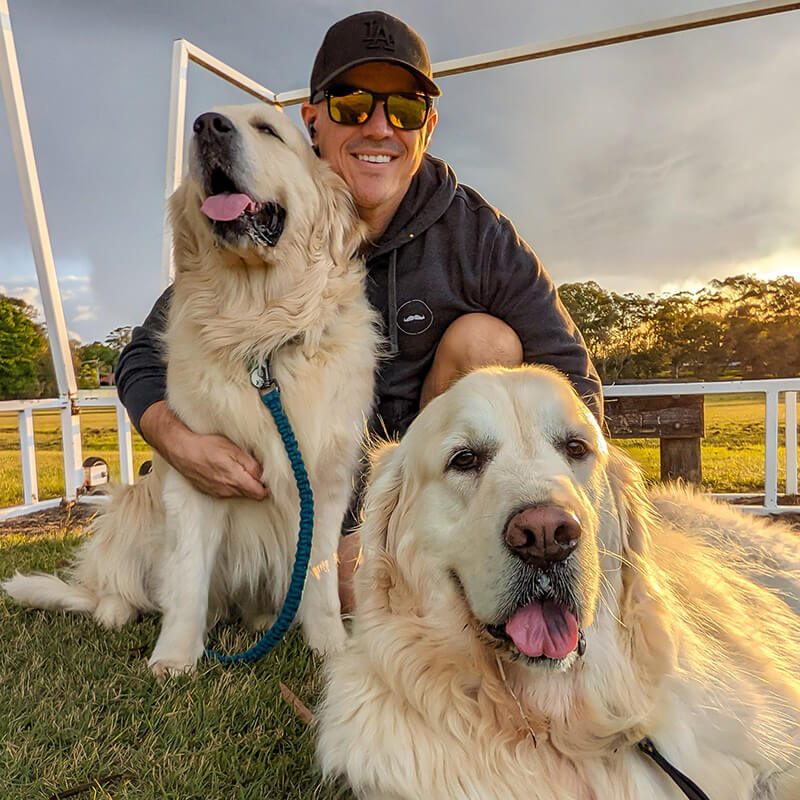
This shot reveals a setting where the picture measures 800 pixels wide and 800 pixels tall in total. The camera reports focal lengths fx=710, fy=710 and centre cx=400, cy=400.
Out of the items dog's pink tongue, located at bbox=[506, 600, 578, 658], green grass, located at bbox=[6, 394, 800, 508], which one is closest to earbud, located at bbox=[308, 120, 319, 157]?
dog's pink tongue, located at bbox=[506, 600, 578, 658]

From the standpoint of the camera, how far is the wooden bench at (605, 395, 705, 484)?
4840 millimetres

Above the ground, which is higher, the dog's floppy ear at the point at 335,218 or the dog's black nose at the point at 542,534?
the dog's floppy ear at the point at 335,218

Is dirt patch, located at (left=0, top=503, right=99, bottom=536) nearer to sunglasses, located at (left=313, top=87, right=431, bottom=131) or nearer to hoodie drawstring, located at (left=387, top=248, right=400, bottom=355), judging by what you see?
hoodie drawstring, located at (left=387, top=248, right=400, bottom=355)

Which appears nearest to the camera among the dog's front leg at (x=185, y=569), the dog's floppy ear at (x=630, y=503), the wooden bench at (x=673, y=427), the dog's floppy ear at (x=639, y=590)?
the dog's floppy ear at (x=639, y=590)

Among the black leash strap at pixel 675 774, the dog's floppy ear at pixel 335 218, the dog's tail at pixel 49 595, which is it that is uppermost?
the dog's floppy ear at pixel 335 218

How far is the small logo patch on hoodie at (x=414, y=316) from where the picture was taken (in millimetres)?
2561

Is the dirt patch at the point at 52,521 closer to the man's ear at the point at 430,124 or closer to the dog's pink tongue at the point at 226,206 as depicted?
the dog's pink tongue at the point at 226,206

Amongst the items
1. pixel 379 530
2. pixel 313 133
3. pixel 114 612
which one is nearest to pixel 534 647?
pixel 379 530

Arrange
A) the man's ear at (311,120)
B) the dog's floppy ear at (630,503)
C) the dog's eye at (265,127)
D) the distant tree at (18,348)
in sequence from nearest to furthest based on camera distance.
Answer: the dog's floppy ear at (630,503), the dog's eye at (265,127), the man's ear at (311,120), the distant tree at (18,348)

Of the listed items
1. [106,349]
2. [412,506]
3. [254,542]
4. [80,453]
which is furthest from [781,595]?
[80,453]

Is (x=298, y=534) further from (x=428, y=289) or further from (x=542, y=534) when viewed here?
(x=542, y=534)

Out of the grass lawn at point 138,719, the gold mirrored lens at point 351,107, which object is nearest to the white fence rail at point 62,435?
the grass lawn at point 138,719

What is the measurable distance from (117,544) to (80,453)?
10.3ft

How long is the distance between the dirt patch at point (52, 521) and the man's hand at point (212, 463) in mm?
2452
